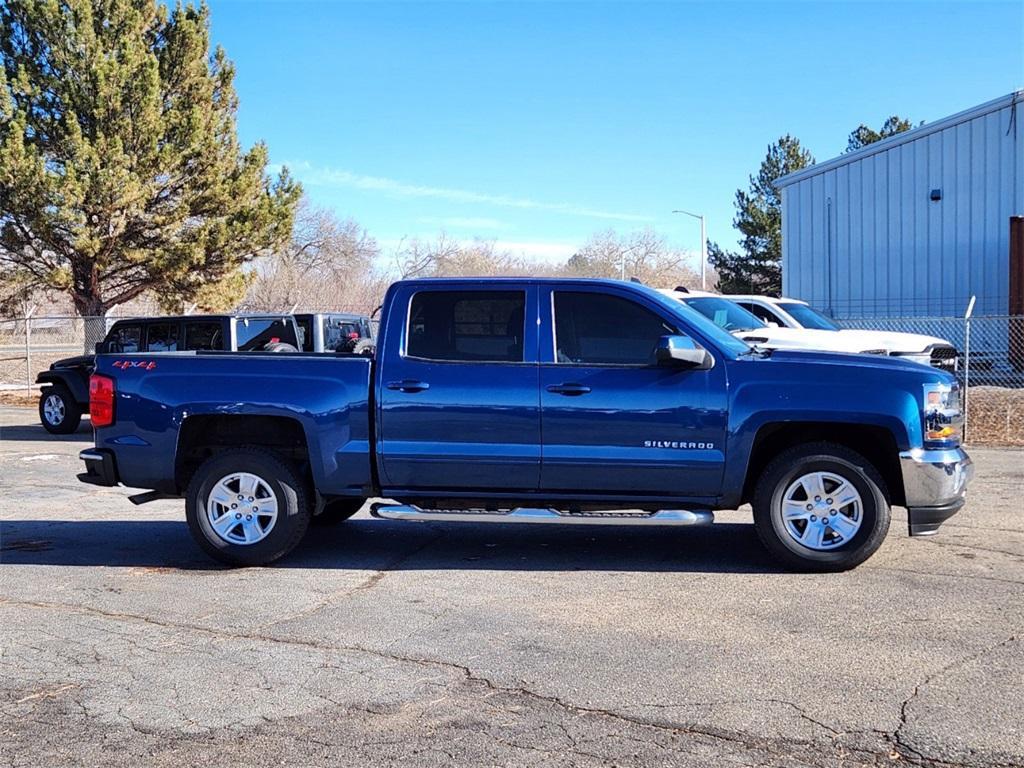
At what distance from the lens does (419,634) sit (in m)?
5.45

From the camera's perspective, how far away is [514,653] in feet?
16.7

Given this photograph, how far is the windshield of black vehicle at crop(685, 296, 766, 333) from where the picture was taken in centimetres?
1295

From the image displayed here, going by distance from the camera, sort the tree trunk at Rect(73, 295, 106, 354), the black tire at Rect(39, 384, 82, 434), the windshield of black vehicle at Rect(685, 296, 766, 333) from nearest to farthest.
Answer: the windshield of black vehicle at Rect(685, 296, 766, 333) < the black tire at Rect(39, 384, 82, 434) < the tree trunk at Rect(73, 295, 106, 354)

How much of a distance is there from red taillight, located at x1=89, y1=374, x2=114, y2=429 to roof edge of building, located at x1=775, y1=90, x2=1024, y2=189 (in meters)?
21.0

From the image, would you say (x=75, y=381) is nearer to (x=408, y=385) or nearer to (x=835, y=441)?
(x=408, y=385)

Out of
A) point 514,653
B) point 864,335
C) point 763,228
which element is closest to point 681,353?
point 514,653

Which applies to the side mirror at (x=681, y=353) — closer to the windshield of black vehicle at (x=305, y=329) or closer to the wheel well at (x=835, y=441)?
the wheel well at (x=835, y=441)

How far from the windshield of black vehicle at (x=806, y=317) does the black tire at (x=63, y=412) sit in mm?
11115

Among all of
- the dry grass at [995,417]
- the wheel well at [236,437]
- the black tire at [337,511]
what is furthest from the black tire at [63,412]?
the dry grass at [995,417]

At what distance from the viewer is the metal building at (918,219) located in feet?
76.1

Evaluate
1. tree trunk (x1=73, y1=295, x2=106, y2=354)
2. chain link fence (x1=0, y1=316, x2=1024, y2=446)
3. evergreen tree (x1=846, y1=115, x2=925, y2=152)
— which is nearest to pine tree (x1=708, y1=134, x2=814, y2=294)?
evergreen tree (x1=846, y1=115, x2=925, y2=152)

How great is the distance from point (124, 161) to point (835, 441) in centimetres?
1969

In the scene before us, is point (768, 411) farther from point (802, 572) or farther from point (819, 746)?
point (819, 746)

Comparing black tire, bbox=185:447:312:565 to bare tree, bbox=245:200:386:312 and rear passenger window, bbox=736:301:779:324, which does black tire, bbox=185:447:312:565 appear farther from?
bare tree, bbox=245:200:386:312
